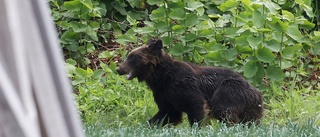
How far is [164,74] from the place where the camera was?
7.46m

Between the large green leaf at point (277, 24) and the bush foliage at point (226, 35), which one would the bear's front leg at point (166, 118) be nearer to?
the bush foliage at point (226, 35)

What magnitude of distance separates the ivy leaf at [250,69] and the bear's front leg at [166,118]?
1.49 meters

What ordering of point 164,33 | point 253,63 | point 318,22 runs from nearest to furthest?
point 253,63 < point 164,33 < point 318,22

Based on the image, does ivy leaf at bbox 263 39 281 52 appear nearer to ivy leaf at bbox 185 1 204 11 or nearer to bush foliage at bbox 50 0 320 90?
bush foliage at bbox 50 0 320 90

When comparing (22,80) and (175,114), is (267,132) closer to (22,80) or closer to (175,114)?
(175,114)

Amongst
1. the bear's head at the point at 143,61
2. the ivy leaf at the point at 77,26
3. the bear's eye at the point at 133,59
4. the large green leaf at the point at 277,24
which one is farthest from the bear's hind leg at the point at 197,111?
the ivy leaf at the point at 77,26

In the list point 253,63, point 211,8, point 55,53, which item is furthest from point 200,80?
point 55,53

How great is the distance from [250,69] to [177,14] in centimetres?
114

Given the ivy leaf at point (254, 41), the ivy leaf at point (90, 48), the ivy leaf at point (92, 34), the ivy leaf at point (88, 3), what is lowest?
the ivy leaf at point (90, 48)

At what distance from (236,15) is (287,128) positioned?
3.32 m

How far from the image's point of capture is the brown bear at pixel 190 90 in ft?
24.1

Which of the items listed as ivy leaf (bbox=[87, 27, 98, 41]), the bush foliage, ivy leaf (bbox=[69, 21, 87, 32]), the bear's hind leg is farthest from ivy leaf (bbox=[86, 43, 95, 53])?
the bear's hind leg

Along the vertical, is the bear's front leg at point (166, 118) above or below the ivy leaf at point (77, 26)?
below

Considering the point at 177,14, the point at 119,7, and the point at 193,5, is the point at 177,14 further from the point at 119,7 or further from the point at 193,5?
the point at 119,7
